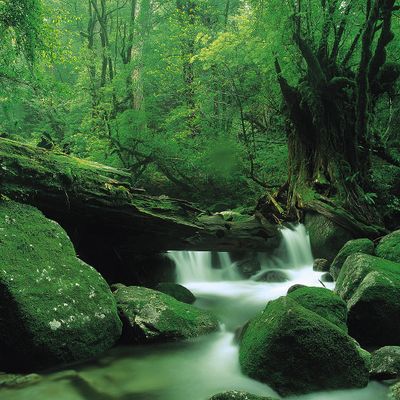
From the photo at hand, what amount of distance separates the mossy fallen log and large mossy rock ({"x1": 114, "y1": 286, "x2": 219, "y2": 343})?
144cm

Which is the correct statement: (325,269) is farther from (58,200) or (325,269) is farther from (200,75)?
(200,75)

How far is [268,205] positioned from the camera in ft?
36.8

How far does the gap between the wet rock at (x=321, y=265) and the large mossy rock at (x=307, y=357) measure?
19.1 feet

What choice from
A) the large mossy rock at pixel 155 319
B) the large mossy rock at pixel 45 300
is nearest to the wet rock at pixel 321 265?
the large mossy rock at pixel 155 319

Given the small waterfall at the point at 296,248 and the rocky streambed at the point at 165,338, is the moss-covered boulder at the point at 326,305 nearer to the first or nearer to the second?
the rocky streambed at the point at 165,338

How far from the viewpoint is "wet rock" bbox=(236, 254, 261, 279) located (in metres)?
9.62

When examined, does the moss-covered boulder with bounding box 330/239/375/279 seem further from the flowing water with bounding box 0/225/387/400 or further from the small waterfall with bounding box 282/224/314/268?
the flowing water with bounding box 0/225/387/400

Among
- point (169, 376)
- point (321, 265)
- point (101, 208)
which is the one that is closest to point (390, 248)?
point (321, 265)

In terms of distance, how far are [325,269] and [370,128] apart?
4.87 meters

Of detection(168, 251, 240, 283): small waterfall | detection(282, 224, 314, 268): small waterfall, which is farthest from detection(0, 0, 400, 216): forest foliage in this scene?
detection(168, 251, 240, 283): small waterfall

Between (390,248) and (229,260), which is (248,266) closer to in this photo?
(229,260)

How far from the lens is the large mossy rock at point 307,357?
12.0ft

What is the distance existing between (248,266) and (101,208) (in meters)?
4.78

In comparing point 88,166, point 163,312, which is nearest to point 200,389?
point 163,312
